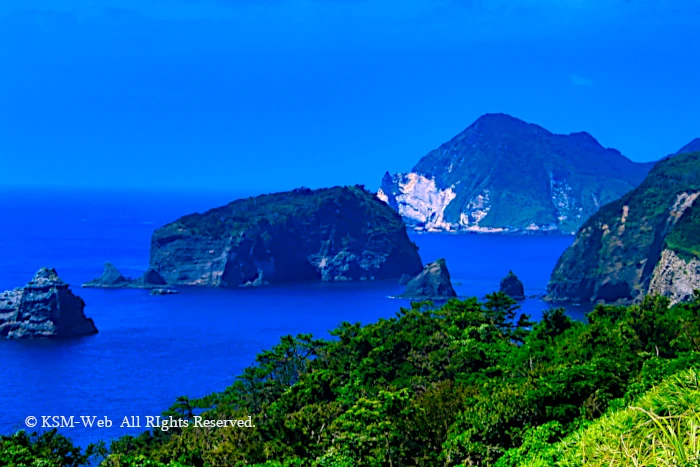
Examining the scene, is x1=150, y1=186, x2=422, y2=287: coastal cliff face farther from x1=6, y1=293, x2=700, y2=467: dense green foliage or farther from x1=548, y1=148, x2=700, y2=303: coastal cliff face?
x1=6, y1=293, x2=700, y2=467: dense green foliage

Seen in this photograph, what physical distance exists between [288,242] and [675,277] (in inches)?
2988

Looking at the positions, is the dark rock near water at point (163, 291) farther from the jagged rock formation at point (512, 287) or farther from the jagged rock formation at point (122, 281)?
the jagged rock formation at point (512, 287)

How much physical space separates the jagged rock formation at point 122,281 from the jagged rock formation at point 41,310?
136 feet

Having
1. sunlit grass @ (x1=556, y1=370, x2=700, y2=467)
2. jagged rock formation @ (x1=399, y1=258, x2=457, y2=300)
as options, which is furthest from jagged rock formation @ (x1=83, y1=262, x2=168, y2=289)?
sunlit grass @ (x1=556, y1=370, x2=700, y2=467)

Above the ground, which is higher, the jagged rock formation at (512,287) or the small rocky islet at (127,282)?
the small rocky islet at (127,282)

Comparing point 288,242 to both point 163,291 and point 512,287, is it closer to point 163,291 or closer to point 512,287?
point 163,291

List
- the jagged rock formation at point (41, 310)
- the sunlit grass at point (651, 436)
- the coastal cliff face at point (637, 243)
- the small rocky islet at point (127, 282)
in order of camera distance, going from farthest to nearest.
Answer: the small rocky islet at point (127, 282) → the coastal cliff face at point (637, 243) → the jagged rock formation at point (41, 310) → the sunlit grass at point (651, 436)

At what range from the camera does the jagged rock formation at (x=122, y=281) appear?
147 metres

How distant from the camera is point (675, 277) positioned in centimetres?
11338

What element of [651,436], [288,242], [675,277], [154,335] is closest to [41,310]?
[154,335]

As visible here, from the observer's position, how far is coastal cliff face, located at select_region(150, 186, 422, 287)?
160750 millimetres

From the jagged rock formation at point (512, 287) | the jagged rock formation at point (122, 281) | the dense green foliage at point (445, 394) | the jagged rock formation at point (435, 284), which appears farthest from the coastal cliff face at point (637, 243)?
the dense green foliage at point (445, 394)

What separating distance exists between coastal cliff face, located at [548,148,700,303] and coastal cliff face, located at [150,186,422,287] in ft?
121

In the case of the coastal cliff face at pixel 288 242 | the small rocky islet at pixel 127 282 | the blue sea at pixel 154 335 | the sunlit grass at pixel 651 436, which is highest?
the coastal cliff face at pixel 288 242
